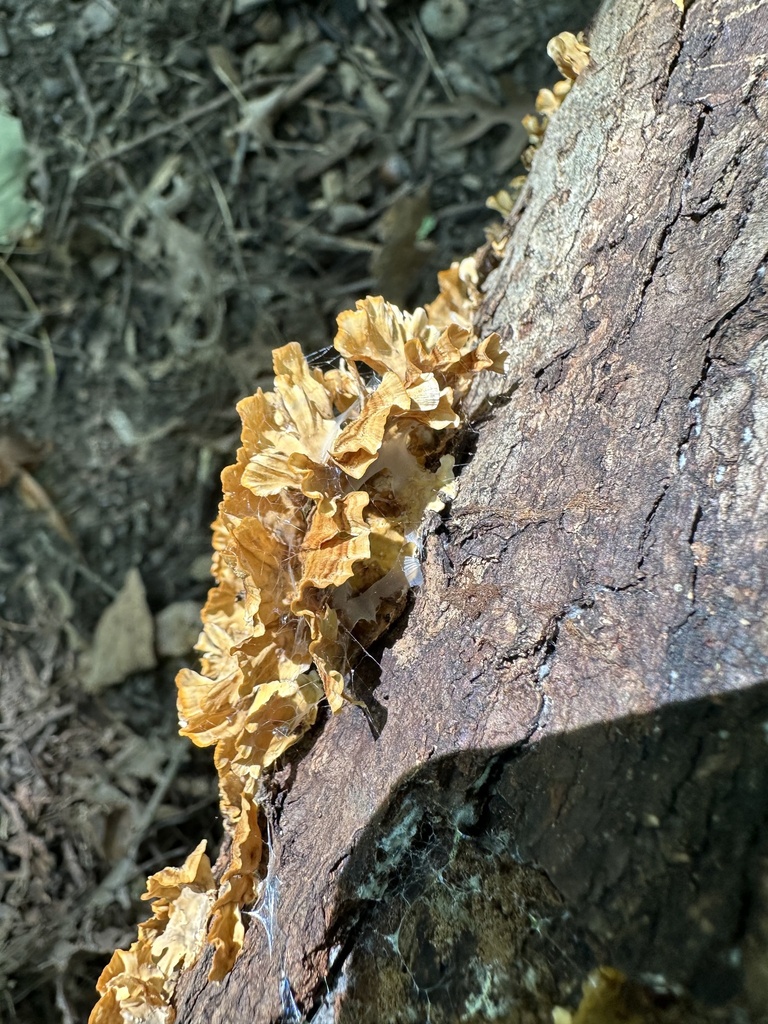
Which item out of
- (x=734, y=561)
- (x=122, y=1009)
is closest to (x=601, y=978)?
(x=734, y=561)

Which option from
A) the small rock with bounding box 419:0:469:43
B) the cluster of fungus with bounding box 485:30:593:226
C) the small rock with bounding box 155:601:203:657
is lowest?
the small rock with bounding box 155:601:203:657

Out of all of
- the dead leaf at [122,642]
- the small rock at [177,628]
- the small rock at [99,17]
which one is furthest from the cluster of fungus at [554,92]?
the small rock at [99,17]

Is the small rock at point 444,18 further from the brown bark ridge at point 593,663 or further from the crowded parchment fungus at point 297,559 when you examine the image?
the crowded parchment fungus at point 297,559

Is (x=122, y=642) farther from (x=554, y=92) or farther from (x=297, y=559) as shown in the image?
(x=554, y=92)

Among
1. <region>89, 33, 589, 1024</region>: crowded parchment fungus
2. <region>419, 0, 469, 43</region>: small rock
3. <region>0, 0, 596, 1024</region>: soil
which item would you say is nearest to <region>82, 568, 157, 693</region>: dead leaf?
<region>0, 0, 596, 1024</region>: soil

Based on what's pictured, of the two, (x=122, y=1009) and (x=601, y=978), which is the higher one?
(x=601, y=978)

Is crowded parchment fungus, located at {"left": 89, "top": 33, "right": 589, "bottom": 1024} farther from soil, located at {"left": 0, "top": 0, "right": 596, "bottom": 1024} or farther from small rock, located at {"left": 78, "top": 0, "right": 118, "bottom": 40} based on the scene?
small rock, located at {"left": 78, "top": 0, "right": 118, "bottom": 40}

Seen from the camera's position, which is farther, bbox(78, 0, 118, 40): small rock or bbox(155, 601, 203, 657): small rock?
bbox(78, 0, 118, 40): small rock

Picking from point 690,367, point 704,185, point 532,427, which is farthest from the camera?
point 532,427

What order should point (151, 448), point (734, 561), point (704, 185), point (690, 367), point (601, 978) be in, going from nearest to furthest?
point (601, 978), point (734, 561), point (690, 367), point (704, 185), point (151, 448)

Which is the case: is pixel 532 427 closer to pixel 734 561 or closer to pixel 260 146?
pixel 734 561
